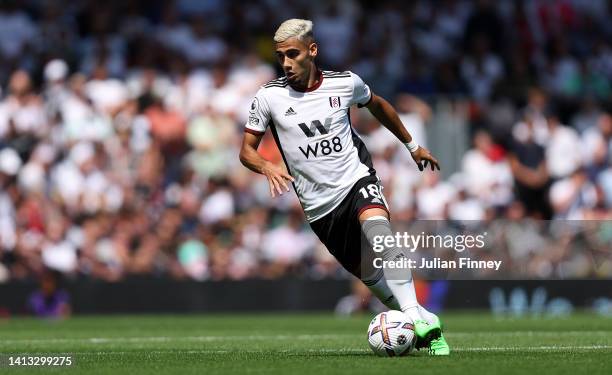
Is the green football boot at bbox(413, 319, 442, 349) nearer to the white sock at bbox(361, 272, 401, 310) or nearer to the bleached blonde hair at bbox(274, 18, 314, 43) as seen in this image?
the white sock at bbox(361, 272, 401, 310)

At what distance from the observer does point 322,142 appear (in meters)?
10.4

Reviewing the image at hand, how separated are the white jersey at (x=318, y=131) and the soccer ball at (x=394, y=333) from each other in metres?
1.16

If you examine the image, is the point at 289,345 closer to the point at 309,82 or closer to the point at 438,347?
the point at 438,347

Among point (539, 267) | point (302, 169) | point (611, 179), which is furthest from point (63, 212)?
point (302, 169)

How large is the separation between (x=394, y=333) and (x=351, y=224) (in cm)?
112

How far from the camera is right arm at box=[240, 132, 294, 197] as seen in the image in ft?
31.4

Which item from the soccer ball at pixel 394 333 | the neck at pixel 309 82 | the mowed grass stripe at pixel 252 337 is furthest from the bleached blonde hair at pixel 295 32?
the mowed grass stripe at pixel 252 337

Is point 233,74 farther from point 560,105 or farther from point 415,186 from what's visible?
point 560,105

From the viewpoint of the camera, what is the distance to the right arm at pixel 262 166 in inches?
377

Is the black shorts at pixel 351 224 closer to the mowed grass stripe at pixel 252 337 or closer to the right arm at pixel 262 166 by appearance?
the right arm at pixel 262 166

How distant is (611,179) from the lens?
67.2ft

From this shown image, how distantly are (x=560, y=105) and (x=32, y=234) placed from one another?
8.93 m

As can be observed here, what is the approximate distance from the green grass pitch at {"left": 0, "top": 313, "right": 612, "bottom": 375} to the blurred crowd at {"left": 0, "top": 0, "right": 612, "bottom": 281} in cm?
139

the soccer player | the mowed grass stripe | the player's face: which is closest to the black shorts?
the soccer player
